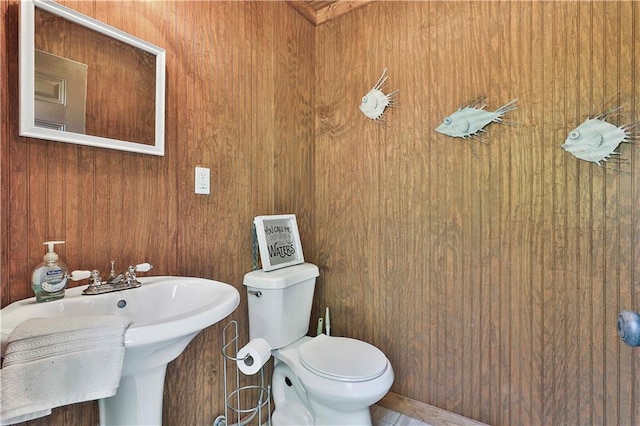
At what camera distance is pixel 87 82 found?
1.01 metres

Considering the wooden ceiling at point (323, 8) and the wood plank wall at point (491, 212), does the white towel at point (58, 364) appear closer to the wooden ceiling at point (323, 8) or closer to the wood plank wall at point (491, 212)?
the wood plank wall at point (491, 212)

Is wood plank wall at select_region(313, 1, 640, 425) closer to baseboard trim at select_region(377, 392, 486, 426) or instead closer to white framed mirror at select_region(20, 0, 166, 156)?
baseboard trim at select_region(377, 392, 486, 426)

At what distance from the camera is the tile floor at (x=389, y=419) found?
1.58m

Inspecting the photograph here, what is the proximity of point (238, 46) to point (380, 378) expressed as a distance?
65.1 inches

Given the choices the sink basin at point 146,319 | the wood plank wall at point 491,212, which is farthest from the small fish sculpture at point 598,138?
the sink basin at point 146,319

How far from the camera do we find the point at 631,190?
119 cm

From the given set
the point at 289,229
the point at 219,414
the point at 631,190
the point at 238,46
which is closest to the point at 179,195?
the point at 289,229

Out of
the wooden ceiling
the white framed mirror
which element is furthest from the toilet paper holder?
the wooden ceiling

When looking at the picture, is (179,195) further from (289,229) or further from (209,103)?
(289,229)

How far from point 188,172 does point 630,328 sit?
4.74 ft

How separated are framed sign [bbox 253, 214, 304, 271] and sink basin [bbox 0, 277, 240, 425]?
473 mm

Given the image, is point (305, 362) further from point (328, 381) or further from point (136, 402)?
point (136, 402)

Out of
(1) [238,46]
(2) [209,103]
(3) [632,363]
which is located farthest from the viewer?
(1) [238,46]

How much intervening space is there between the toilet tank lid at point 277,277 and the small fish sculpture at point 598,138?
131 centimetres
